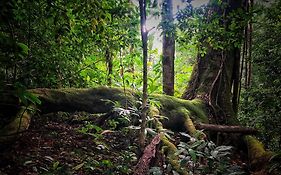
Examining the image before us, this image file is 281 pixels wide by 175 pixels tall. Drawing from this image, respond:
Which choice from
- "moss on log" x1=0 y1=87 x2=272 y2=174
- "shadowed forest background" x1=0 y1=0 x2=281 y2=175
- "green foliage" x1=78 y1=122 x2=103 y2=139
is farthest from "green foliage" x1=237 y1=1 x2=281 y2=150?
"green foliage" x1=78 y1=122 x2=103 y2=139

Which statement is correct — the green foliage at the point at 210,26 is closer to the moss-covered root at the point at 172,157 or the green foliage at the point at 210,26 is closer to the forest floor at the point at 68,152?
the moss-covered root at the point at 172,157

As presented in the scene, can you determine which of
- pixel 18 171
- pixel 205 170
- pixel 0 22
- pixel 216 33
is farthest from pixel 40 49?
pixel 205 170

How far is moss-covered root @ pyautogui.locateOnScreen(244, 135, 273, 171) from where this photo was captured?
4.34 meters

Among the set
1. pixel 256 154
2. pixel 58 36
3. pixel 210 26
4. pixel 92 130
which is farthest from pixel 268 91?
pixel 58 36

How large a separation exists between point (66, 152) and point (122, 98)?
58.5 inches

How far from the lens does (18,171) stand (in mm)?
2830

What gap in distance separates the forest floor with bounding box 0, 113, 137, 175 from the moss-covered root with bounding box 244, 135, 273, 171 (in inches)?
82.7

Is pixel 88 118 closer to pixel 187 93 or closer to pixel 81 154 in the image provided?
pixel 81 154

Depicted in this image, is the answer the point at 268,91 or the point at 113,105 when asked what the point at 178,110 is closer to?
the point at 113,105

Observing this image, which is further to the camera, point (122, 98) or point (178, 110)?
point (178, 110)

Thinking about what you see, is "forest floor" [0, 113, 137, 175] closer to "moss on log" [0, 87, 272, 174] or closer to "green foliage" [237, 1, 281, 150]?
"moss on log" [0, 87, 272, 174]

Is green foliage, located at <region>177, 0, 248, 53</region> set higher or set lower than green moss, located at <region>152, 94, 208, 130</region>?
higher

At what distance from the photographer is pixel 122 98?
4758 millimetres

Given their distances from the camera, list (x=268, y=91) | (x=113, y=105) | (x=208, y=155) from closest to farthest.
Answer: (x=208, y=155)
(x=113, y=105)
(x=268, y=91)
